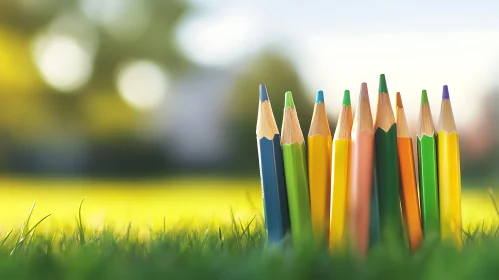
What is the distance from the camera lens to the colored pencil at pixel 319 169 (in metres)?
0.87

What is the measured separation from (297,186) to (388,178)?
0.39ft

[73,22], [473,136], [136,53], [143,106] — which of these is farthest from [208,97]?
[473,136]

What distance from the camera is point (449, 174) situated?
0.88m

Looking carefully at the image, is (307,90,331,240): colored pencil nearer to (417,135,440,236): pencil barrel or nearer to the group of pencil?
the group of pencil

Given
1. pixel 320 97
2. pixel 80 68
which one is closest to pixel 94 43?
pixel 80 68

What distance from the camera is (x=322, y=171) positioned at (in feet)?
2.88

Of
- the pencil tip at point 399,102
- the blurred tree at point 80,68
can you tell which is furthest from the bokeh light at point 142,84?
the pencil tip at point 399,102

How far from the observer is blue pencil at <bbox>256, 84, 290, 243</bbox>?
2.86 feet

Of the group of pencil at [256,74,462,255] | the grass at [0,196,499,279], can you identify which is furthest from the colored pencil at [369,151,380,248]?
the grass at [0,196,499,279]

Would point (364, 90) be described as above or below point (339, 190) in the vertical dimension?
above

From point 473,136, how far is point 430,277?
7894 millimetres

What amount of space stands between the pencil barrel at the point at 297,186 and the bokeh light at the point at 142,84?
9.55 meters

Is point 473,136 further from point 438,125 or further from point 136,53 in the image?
point 438,125

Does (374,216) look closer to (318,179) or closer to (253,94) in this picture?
(318,179)
